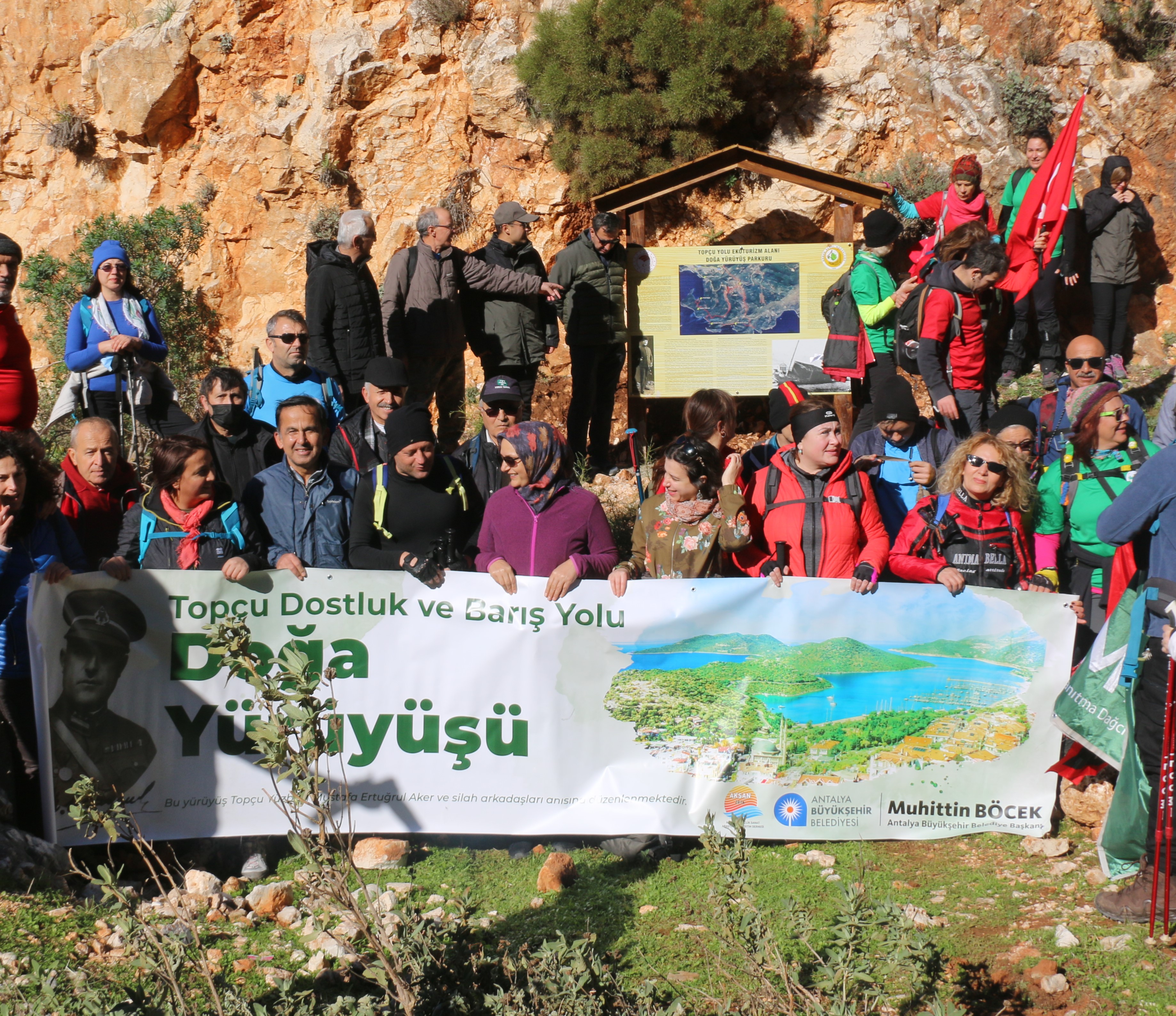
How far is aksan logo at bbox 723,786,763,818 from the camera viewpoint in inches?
193

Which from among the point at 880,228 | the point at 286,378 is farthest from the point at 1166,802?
Answer: the point at 880,228

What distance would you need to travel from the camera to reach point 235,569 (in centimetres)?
482

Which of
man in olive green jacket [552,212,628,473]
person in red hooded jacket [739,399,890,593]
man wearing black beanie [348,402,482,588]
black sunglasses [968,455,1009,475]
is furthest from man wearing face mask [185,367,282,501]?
man in olive green jacket [552,212,628,473]

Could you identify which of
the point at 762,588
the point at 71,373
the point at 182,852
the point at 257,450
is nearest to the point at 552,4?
the point at 71,373

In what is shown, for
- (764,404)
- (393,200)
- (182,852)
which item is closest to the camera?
(182,852)

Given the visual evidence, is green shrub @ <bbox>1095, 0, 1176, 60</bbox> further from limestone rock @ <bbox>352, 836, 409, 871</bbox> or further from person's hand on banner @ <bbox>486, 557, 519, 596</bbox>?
limestone rock @ <bbox>352, 836, 409, 871</bbox>

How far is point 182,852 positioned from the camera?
16.3 ft

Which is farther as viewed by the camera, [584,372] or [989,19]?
[989,19]

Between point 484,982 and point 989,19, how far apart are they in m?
12.8

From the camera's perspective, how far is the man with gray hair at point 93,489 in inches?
210

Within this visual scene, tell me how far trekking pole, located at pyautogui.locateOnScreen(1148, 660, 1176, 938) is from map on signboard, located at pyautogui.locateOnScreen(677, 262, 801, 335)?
21.9 feet

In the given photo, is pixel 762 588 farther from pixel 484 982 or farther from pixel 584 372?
pixel 584 372

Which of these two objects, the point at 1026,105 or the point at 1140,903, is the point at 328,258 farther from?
the point at 1026,105

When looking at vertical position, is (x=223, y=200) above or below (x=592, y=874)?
above
